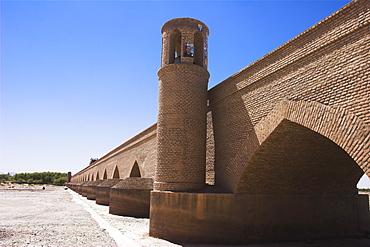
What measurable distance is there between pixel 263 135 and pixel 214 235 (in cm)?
297

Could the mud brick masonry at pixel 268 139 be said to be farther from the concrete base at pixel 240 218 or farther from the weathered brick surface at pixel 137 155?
the weathered brick surface at pixel 137 155

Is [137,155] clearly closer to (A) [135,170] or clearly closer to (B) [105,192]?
(A) [135,170]

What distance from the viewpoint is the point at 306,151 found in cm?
771

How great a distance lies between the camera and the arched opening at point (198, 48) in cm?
1040

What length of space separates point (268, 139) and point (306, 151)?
141 centimetres

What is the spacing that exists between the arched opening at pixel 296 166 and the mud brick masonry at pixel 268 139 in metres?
0.03

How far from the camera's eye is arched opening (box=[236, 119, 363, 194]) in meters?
7.09

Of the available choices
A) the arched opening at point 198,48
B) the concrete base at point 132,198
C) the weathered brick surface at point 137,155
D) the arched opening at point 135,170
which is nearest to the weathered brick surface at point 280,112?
the arched opening at point 198,48

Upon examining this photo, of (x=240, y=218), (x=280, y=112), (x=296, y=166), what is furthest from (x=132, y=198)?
(x=280, y=112)

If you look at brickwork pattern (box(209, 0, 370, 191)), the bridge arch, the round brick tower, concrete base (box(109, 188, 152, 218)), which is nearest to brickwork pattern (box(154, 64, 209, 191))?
the round brick tower

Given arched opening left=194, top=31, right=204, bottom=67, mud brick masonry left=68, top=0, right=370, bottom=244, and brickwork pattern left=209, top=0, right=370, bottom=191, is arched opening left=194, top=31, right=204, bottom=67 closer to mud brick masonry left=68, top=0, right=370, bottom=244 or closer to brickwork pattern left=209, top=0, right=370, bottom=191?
mud brick masonry left=68, top=0, right=370, bottom=244

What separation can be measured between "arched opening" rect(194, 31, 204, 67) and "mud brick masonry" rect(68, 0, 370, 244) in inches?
1.4

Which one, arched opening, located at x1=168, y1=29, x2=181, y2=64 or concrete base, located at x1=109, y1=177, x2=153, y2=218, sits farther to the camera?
concrete base, located at x1=109, y1=177, x2=153, y2=218

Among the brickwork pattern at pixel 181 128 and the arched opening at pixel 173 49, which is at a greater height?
the arched opening at pixel 173 49
